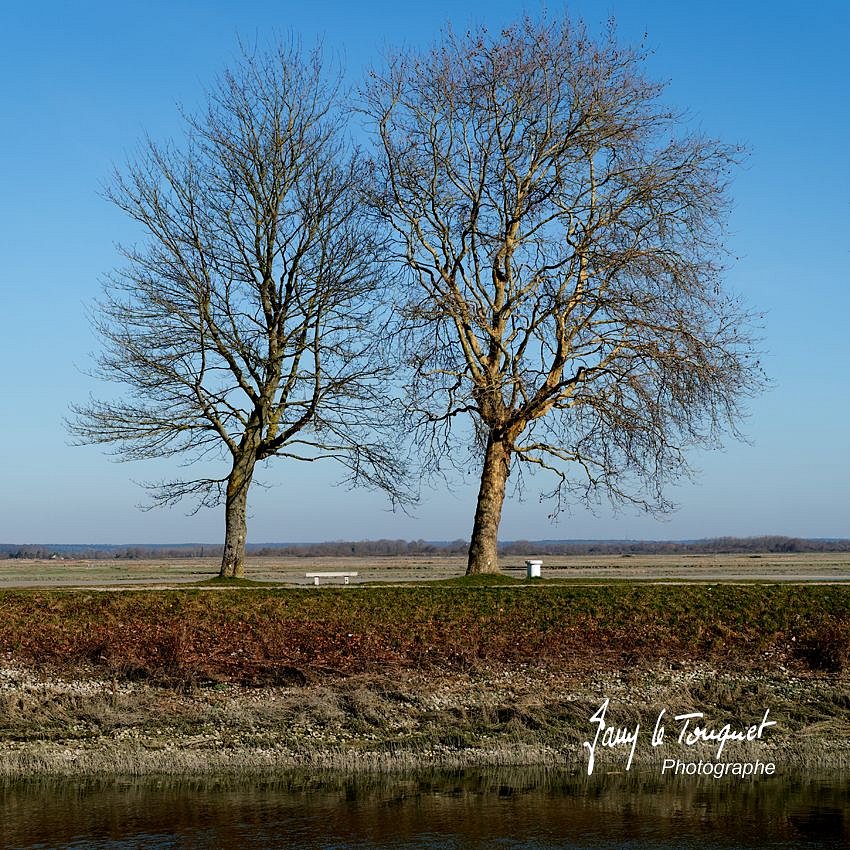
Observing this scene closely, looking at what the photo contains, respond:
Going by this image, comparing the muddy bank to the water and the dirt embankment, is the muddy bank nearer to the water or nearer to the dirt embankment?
the dirt embankment

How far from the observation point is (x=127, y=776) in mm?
15117

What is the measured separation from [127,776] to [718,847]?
782 cm

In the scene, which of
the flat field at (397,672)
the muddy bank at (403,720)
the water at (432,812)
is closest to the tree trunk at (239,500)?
the flat field at (397,672)

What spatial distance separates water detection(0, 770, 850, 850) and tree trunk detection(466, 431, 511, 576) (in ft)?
50.1

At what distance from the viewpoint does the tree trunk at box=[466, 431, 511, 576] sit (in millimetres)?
30516

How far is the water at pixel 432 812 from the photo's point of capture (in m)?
12.0

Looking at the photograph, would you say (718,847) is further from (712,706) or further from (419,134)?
(419,134)

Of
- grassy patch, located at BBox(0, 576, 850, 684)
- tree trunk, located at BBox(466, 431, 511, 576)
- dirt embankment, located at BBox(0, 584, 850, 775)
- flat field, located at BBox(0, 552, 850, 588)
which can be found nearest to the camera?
dirt embankment, located at BBox(0, 584, 850, 775)

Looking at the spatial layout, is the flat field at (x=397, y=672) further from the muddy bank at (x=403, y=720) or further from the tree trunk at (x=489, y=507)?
the tree trunk at (x=489, y=507)

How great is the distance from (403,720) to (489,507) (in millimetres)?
13843

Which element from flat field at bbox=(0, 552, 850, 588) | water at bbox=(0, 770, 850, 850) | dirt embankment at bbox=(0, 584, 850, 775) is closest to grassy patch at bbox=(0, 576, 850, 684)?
dirt embankment at bbox=(0, 584, 850, 775)

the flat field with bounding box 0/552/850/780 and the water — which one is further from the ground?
the flat field with bounding box 0/552/850/780

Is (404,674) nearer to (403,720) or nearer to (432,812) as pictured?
(403,720)

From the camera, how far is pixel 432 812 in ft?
43.5
